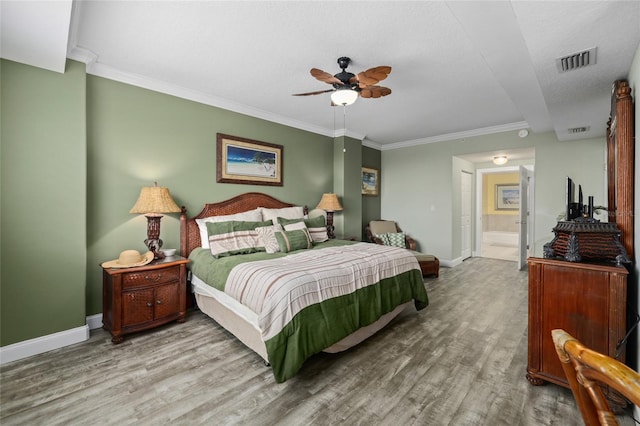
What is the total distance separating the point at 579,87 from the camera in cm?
253

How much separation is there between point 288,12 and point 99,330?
3414 millimetres

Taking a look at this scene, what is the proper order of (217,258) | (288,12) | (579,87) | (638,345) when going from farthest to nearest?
1. (217,258)
2. (579,87)
3. (288,12)
4. (638,345)

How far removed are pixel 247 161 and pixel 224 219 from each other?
1042 millimetres

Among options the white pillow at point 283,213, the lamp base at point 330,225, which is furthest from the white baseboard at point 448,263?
the white pillow at point 283,213

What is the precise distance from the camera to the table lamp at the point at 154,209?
288 cm

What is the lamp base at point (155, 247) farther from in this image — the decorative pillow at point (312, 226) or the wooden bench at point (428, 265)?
the wooden bench at point (428, 265)

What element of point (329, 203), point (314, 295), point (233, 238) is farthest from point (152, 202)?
point (329, 203)

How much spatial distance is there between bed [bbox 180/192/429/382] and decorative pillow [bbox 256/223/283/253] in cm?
5

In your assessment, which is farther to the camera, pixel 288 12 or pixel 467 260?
pixel 467 260

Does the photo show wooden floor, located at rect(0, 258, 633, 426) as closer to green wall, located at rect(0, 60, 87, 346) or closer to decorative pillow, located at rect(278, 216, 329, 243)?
green wall, located at rect(0, 60, 87, 346)

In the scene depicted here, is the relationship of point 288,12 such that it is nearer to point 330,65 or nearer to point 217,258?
point 330,65

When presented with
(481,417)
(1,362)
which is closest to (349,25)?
(481,417)

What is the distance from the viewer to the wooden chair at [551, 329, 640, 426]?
0.57 m

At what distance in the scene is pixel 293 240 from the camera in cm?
346
